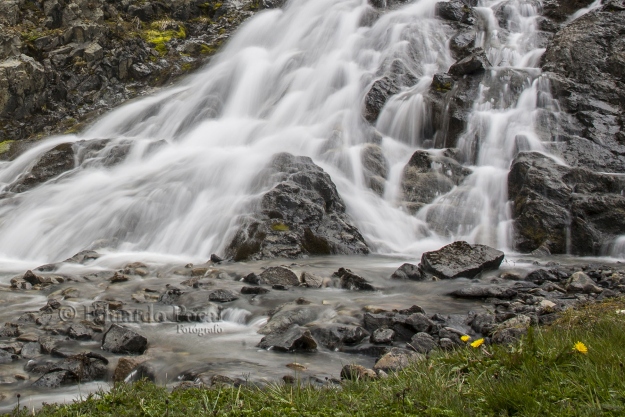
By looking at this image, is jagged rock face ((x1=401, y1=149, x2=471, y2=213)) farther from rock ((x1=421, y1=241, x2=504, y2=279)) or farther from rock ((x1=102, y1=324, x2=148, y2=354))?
rock ((x1=102, y1=324, x2=148, y2=354))

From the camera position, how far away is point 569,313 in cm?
554

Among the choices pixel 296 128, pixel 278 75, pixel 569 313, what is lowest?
pixel 569 313

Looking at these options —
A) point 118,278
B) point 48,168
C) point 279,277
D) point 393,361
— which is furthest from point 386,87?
point 393,361

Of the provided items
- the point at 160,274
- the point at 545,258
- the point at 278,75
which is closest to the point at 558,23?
the point at 278,75

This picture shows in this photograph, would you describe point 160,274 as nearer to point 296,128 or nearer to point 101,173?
point 101,173

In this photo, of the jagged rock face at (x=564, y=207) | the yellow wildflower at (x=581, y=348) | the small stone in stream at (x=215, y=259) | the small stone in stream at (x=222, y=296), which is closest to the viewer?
the yellow wildflower at (x=581, y=348)

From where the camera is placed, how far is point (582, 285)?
8.49 metres

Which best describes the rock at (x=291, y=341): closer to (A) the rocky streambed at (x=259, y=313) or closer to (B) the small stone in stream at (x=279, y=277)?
(A) the rocky streambed at (x=259, y=313)

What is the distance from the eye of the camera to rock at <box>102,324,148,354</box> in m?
5.99

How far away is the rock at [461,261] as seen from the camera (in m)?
10.1

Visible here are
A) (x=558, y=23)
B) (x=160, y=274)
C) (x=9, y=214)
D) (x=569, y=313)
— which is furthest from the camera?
(x=558, y=23)

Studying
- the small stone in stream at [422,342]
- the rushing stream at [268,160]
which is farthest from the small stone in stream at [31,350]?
the small stone in stream at [422,342]

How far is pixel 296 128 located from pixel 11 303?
12654 mm
